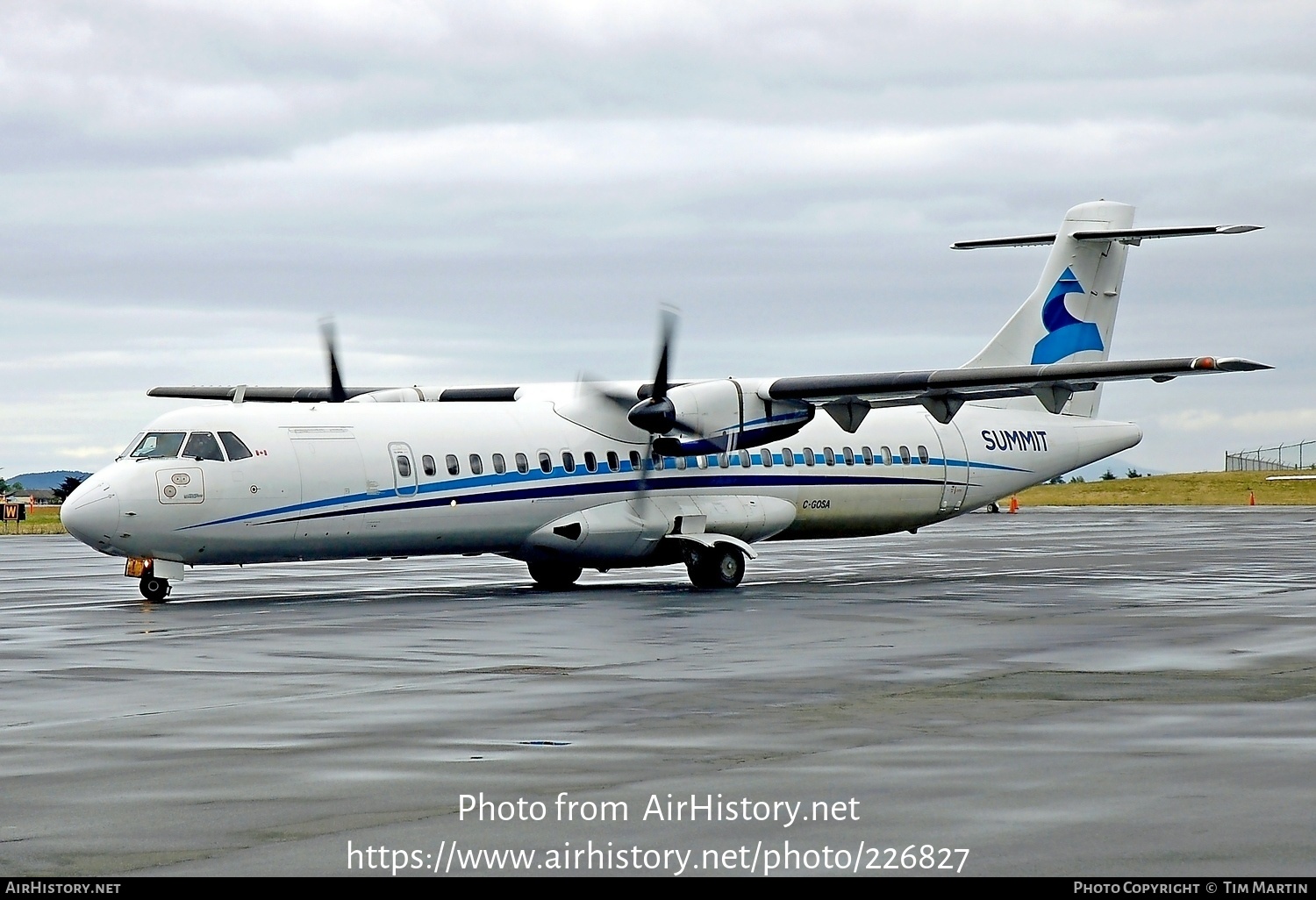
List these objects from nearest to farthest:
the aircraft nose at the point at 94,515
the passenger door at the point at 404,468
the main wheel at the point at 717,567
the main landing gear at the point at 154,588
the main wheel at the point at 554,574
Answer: the aircraft nose at the point at 94,515 → the main landing gear at the point at 154,588 → the passenger door at the point at 404,468 → the main wheel at the point at 717,567 → the main wheel at the point at 554,574

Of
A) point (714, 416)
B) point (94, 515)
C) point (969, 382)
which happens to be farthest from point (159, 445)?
point (969, 382)

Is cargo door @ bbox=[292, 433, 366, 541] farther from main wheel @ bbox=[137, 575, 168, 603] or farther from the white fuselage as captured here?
main wheel @ bbox=[137, 575, 168, 603]

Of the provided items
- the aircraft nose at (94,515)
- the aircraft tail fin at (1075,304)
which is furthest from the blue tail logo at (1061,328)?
the aircraft nose at (94,515)

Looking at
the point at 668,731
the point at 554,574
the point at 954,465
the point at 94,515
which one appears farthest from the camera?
the point at 954,465

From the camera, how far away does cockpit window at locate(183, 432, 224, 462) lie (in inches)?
958

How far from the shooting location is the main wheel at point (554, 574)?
2817 cm

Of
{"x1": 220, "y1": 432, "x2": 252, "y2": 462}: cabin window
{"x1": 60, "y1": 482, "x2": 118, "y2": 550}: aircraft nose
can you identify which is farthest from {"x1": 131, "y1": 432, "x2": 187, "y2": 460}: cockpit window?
{"x1": 60, "y1": 482, "x2": 118, "y2": 550}: aircraft nose

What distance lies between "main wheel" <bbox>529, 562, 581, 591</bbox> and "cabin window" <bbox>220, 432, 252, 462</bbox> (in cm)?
579

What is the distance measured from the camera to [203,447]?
24422 mm

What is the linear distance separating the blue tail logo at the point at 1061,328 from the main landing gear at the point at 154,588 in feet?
58.8

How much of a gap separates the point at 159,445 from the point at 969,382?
1269 centimetres

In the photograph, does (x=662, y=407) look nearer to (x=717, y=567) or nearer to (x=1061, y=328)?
(x=717, y=567)

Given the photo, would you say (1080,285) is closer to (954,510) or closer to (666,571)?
(954,510)

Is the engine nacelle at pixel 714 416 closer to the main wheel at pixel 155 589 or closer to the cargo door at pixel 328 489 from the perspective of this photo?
the cargo door at pixel 328 489
